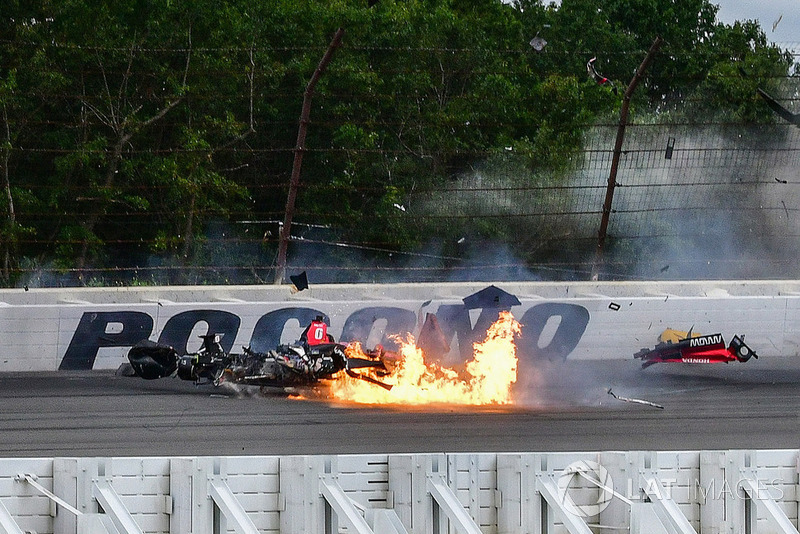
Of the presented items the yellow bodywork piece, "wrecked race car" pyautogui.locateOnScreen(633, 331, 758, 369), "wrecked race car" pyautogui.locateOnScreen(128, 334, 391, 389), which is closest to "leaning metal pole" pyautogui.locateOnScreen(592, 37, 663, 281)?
the yellow bodywork piece

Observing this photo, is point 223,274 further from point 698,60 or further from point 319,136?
point 698,60

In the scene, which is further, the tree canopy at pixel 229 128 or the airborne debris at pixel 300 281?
the tree canopy at pixel 229 128

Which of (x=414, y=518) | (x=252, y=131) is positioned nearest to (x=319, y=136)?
(x=252, y=131)

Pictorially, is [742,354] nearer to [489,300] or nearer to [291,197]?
[489,300]

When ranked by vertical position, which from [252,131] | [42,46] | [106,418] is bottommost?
[106,418]

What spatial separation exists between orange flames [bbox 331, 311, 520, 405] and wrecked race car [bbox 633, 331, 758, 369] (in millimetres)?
2198

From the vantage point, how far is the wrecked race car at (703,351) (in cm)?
1529

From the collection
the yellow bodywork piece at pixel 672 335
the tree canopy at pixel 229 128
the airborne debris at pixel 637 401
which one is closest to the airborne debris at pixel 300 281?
the tree canopy at pixel 229 128

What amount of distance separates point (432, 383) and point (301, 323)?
3117 millimetres

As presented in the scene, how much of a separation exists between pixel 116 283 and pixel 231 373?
14.3ft

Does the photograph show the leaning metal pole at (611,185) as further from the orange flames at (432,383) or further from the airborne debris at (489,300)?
the orange flames at (432,383)

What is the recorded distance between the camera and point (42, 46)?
851 inches

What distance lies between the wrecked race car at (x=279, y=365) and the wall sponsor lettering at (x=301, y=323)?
69.5 inches

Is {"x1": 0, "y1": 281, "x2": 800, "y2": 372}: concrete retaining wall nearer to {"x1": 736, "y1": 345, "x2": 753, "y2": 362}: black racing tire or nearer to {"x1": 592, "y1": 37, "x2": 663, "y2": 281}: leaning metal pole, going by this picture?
{"x1": 592, "y1": 37, "x2": 663, "y2": 281}: leaning metal pole
